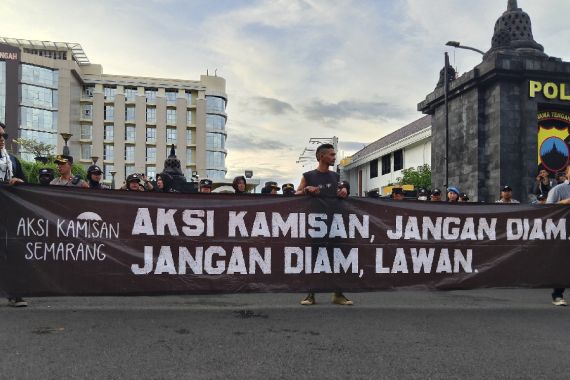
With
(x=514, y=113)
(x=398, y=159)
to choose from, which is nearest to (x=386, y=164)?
(x=398, y=159)

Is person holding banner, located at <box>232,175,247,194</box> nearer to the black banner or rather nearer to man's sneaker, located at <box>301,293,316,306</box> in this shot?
the black banner

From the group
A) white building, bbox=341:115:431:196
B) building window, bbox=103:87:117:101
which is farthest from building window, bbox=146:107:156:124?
white building, bbox=341:115:431:196

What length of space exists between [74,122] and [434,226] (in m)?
76.2

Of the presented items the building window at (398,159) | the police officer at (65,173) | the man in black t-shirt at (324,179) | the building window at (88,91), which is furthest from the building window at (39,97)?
the man in black t-shirt at (324,179)

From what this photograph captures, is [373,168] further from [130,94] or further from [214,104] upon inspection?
[130,94]

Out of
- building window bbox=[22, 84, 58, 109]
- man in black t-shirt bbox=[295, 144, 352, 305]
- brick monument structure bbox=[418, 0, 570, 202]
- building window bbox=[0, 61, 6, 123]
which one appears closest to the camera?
man in black t-shirt bbox=[295, 144, 352, 305]

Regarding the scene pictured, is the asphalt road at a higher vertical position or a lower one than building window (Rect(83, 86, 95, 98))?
lower

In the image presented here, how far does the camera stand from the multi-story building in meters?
75.2

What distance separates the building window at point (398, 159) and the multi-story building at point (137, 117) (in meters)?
36.8

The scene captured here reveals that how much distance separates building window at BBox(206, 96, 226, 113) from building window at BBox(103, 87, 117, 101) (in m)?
14.6

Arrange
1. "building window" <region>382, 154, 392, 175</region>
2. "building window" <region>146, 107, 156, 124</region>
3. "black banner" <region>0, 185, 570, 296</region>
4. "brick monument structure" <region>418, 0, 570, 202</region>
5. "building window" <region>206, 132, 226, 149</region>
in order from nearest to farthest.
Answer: "black banner" <region>0, 185, 570, 296</region> < "brick monument structure" <region>418, 0, 570, 202</region> < "building window" <region>382, 154, 392, 175</region> < "building window" <region>146, 107, 156, 124</region> < "building window" <region>206, 132, 226, 149</region>

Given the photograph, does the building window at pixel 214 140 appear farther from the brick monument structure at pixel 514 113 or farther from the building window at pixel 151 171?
the brick monument structure at pixel 514 113

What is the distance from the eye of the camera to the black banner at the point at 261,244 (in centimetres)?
534

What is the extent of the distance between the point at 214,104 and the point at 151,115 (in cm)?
1002
